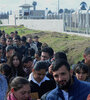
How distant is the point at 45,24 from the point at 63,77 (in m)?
36.8

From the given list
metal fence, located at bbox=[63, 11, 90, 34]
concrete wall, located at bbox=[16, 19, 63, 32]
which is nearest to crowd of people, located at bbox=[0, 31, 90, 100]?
metal fence, located at bbox=[63, 11, 90, 34]

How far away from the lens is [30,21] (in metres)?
48.8

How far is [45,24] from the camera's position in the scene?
133 ft

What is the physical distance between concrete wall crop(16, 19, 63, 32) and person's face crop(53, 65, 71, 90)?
29.0 meters

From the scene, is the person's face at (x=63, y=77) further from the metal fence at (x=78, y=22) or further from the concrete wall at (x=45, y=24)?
the concrete wall at (x=45, y=24)

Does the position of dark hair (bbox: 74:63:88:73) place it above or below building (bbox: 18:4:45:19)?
below

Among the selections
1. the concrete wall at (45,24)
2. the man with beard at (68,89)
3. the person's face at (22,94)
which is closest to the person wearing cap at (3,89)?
the person's face at (22,94)

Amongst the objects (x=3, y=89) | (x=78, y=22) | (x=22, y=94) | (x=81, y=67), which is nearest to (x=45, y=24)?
(x=78, y=22)

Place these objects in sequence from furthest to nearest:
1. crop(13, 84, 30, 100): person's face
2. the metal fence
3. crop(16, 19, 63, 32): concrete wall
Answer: crop(16, 19, 63, 32): concrete wall, the metal fence, crop(13, 84, 30, 100): person's face

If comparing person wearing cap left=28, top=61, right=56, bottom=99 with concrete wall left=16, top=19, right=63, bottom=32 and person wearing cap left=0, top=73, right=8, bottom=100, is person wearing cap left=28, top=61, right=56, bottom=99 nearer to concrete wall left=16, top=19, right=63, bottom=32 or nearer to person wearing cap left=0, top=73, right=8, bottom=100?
person wearing cap left=0, top=73, right=8, bottom=100

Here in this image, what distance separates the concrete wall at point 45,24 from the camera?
3416 centimetres

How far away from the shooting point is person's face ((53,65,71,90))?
3780 millimetres

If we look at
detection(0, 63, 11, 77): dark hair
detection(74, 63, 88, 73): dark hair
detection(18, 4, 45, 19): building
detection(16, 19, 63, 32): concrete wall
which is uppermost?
detection(18, 4, 45, 19): building

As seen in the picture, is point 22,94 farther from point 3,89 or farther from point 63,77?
point 63,77
